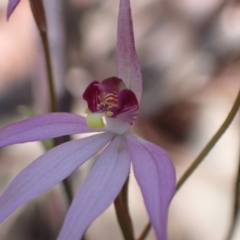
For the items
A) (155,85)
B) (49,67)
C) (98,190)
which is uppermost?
(49,67)

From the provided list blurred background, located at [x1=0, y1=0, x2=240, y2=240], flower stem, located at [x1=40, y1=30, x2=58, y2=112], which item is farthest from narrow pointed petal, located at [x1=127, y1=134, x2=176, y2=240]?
blurred background, located at [x1=0, y1=0, x2=240, y2=240]

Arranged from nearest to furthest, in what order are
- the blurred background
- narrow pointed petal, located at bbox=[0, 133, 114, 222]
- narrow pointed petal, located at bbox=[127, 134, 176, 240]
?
narrow pointed petal, located at bbox=[127, 134, 176, 240] → narrow pointed petal, located at bbox=[0, 133, 114, 222] → the blurred background

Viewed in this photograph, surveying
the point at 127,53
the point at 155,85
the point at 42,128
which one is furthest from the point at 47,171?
the point at 155,85

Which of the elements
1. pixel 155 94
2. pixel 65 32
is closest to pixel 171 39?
pixel 155 94

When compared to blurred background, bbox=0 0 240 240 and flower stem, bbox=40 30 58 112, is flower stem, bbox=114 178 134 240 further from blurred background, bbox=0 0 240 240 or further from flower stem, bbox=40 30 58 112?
blurred background, bbox=0 0 240 240

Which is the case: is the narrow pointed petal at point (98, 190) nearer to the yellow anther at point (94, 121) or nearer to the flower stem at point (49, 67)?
the yellow anther at point (94, 121)

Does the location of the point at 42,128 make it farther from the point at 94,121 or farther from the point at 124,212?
the point at 124,212
